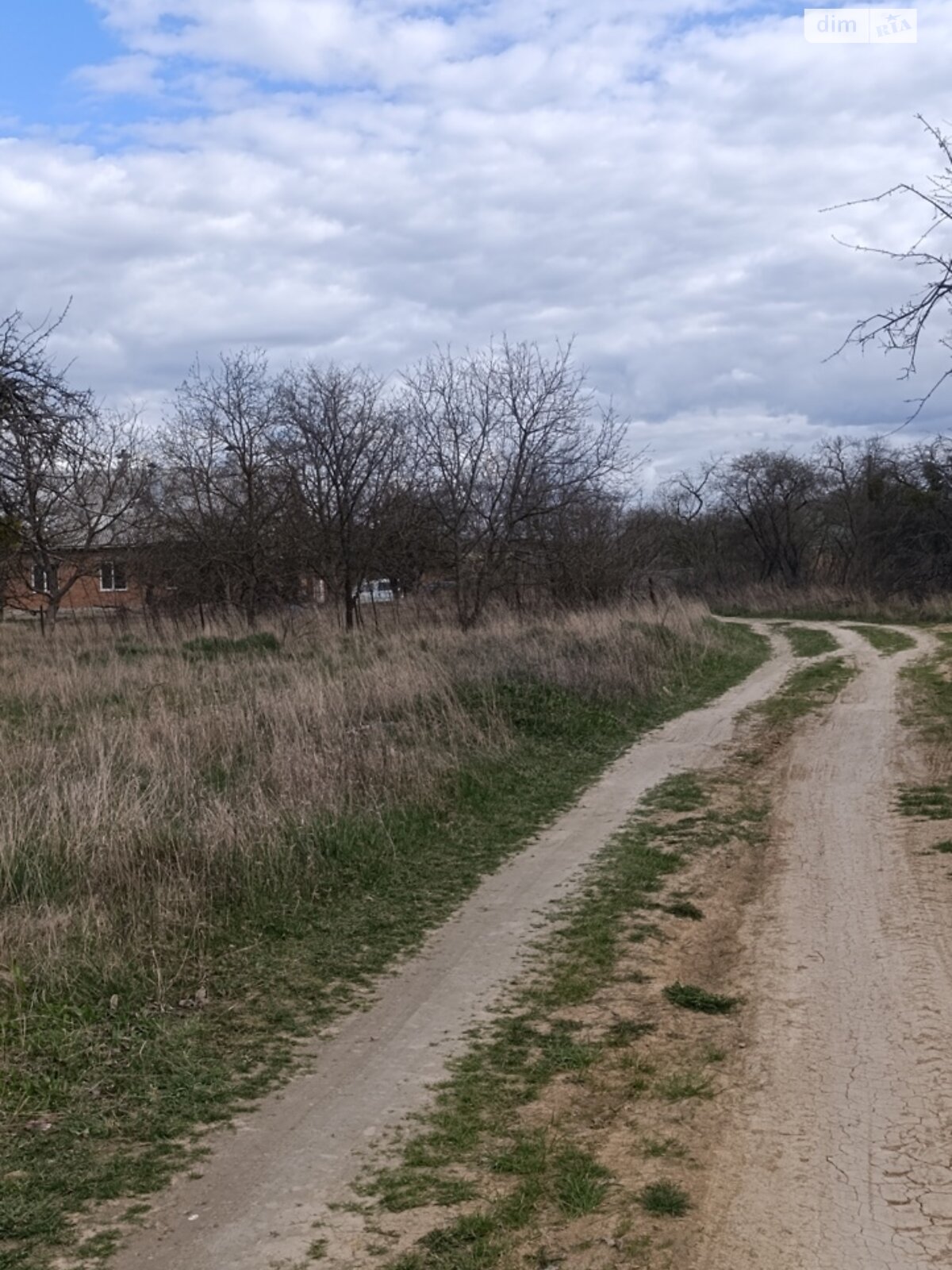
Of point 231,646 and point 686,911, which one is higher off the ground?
point 231,646

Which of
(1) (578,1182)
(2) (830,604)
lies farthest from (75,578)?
(2) (830,604)

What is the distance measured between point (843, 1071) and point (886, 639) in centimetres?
2457

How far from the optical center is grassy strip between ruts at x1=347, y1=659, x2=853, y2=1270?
351 centimetres

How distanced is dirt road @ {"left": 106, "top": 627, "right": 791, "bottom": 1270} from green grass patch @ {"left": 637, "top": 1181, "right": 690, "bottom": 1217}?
100 centimetres

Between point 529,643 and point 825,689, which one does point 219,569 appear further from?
point 825,689

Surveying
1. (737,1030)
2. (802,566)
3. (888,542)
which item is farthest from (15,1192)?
(802,566)

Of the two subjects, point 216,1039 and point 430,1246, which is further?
point 216,1039

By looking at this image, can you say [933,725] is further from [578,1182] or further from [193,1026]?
[578,1182]

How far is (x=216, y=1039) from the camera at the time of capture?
518 centimetres

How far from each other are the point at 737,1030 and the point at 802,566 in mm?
58171

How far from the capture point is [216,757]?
1077cm

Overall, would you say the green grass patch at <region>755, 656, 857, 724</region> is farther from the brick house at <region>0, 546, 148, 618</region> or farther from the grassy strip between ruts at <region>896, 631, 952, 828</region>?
the brick house at <region>0, 546, 148, 618</region>

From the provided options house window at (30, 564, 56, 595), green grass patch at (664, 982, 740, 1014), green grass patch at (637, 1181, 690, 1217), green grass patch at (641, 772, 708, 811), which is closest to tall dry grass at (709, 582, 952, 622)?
house window at (30, 564, 56, 595)

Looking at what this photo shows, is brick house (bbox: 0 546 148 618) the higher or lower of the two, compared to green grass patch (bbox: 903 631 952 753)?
higher
